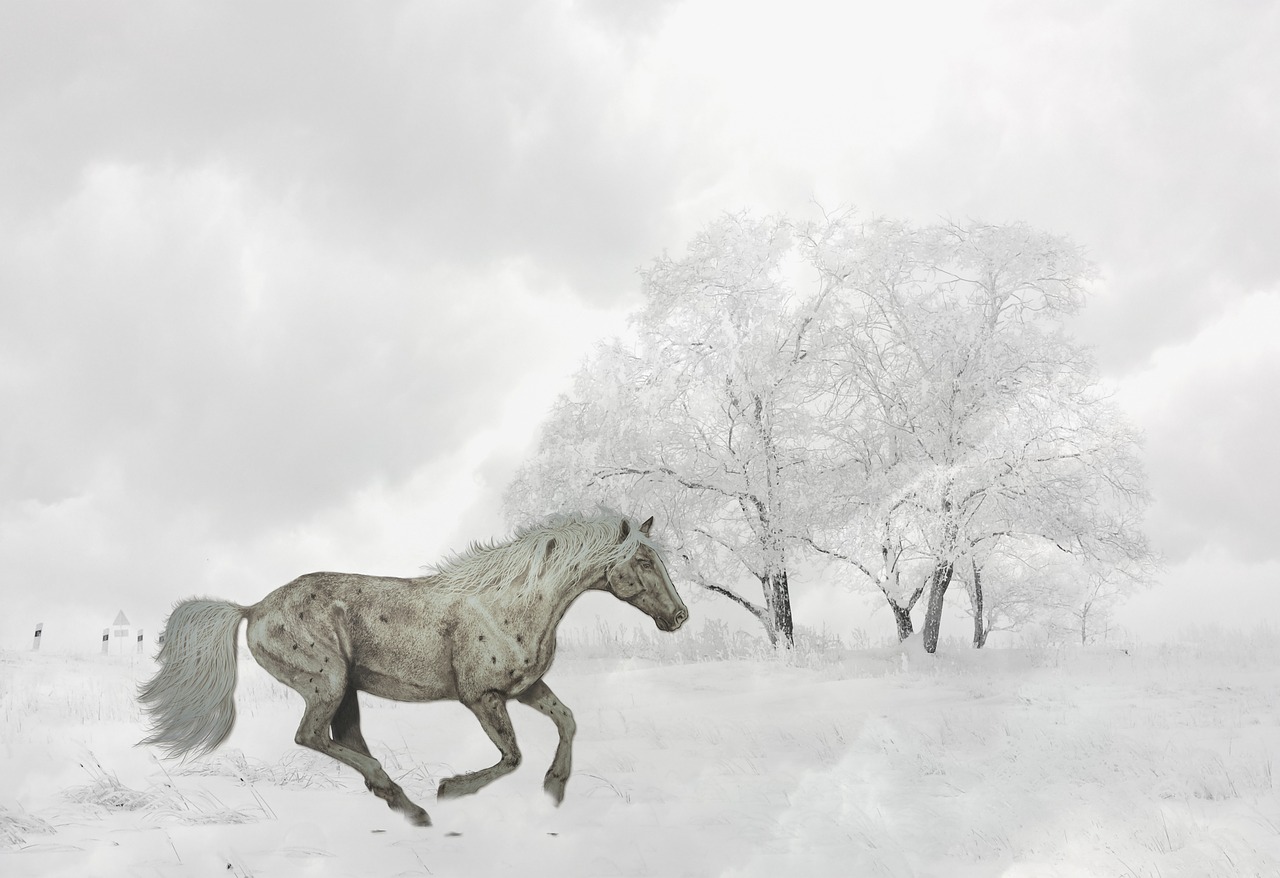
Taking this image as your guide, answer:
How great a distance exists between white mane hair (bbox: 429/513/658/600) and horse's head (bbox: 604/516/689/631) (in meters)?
0.05

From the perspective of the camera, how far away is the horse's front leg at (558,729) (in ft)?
18.5

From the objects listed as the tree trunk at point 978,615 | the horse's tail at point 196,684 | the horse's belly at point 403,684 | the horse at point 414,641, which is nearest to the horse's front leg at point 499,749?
the horse at point 414,641

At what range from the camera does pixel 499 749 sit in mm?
5383

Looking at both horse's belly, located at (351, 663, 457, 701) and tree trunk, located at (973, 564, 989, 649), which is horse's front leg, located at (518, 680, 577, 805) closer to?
horse's belly, located at (351, 663, 457, 701)

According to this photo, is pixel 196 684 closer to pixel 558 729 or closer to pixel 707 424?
pixel 558 729

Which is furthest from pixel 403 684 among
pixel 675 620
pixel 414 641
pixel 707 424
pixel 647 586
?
pixel 707 424

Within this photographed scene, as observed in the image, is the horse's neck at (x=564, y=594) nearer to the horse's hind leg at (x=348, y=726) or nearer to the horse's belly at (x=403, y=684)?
→ the horse's belly at (x=403, y=684)

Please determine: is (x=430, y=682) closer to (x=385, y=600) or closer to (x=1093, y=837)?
(x=385, y=600)

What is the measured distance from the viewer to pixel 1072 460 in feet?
44.7

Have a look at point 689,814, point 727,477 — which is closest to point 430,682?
point 689,814

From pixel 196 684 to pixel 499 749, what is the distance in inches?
73.3

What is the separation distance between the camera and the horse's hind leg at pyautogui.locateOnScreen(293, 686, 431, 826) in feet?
17.3

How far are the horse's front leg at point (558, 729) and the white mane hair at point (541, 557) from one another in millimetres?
630

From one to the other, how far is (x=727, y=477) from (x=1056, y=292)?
20.0ft
